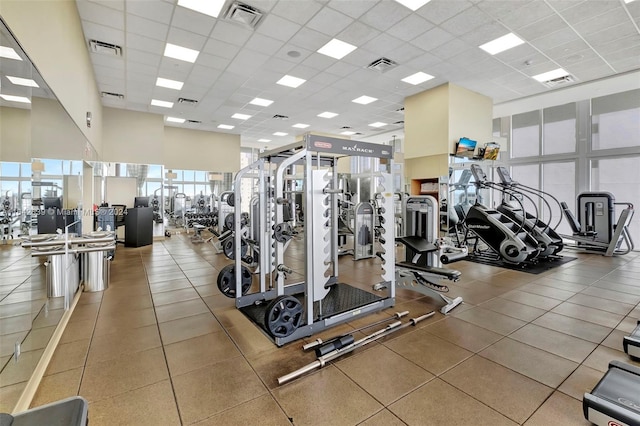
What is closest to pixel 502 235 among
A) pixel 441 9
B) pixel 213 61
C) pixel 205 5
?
pixel 441 9

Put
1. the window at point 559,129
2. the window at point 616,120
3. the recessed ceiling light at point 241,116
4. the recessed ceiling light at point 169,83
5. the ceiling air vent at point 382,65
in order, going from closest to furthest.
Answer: the ceiling air vent at point 382,65, the recessed ceiling light at point 169,83, the window at point 616,120, the window at point 559,129, the recessed ceiling light at point 241,116

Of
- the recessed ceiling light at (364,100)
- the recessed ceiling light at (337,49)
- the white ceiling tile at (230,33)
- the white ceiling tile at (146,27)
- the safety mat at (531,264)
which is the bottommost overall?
the safety mat at (531,264)

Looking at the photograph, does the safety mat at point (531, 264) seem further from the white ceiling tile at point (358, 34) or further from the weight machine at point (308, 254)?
the white ceiling tile at point (358, 34)

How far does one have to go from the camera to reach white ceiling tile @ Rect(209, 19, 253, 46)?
193 inches

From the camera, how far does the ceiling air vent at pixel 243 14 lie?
14.4 ft

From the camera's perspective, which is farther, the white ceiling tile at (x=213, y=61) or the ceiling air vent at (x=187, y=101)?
the ceiling air vent at (x=187, y=101)

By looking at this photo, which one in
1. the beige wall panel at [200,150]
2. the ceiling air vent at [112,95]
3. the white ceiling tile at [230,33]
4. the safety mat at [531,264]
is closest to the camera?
the white ceiling tile at [230,33]

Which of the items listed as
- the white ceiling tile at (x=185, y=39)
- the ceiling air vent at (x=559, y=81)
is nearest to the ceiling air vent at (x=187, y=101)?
the white ceiling tile at (x=185, y=39)

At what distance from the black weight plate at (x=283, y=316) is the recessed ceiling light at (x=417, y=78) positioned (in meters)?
6.36

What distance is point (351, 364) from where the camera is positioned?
2.29m

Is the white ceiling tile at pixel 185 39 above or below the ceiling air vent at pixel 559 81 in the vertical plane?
below

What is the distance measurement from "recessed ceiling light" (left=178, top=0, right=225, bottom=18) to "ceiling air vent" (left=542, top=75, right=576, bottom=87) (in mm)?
7599

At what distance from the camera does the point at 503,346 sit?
258 centimetres

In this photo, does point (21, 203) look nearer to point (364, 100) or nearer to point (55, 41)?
point (55, 41)
